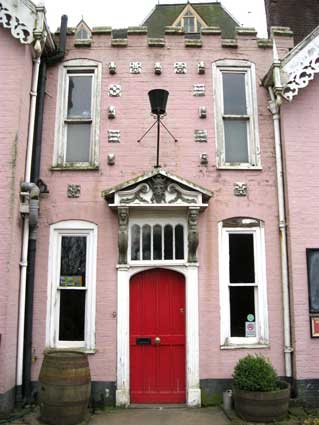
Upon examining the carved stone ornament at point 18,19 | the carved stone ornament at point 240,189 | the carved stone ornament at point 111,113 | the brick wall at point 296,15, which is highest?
the brick wall at point 296,15

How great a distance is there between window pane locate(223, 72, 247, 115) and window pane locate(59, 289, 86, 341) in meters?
5.08

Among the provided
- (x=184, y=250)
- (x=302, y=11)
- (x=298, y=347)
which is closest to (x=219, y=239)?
(x=184, y=250)

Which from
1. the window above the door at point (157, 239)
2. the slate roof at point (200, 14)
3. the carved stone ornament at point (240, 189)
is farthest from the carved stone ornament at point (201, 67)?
the slate roof at point (200, 14)

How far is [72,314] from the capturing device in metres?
8.74

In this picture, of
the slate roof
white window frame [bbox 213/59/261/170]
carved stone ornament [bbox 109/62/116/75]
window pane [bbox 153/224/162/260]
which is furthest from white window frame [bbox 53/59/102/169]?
the slate roof

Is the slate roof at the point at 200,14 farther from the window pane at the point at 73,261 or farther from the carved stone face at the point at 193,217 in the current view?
the window pane at the point at 73,261

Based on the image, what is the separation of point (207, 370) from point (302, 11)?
32.4 ft

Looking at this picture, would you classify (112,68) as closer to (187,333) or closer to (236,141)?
(236,141)

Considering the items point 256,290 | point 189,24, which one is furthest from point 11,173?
point 189,24

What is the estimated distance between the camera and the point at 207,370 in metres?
8.48

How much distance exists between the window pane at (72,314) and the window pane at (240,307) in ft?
9.83

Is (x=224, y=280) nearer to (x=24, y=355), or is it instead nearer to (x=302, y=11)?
(x=24, y=355)

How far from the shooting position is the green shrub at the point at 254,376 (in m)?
7.54

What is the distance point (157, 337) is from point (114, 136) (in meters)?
4.23
